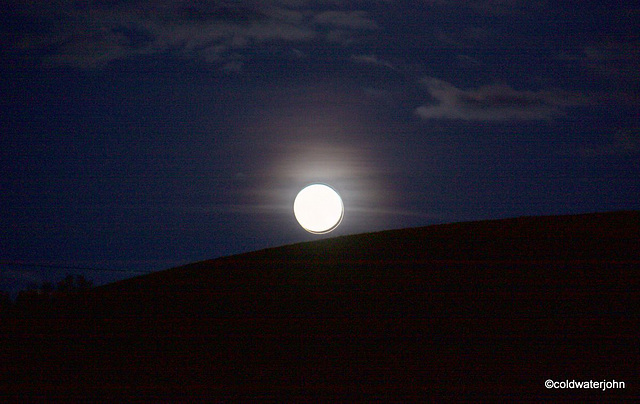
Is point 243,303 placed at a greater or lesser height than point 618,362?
greater

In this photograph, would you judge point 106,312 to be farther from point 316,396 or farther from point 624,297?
point 624,297

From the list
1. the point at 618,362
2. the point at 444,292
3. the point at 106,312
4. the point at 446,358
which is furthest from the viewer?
the point at 106,312

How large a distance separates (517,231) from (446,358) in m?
15.6

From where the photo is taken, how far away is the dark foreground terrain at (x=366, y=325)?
14867 millimetres

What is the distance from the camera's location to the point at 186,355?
698 inches

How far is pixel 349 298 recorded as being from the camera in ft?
74.6

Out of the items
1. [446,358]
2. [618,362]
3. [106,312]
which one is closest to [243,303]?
[106,312]

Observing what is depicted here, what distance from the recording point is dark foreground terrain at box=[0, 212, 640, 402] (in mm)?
14867

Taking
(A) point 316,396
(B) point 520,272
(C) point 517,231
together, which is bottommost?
(A) point 316,396

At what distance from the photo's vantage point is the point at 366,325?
64.2 ft

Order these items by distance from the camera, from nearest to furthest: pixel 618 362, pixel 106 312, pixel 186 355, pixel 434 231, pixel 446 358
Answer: pixel 618 362 → pixel 446 358 → pixel 186 355 → pixel 106 312 → pixel 434 231

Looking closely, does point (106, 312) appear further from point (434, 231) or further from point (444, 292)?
point (434, 231)

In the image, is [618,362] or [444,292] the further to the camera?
[444,292]

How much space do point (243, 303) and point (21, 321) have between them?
35.1 ft
